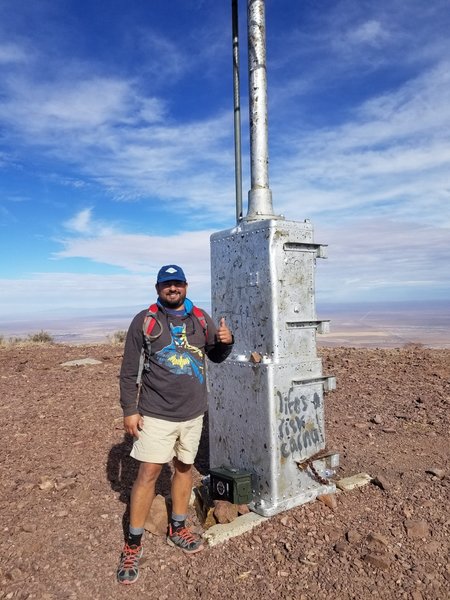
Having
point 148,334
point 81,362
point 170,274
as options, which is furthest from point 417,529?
point 81,362

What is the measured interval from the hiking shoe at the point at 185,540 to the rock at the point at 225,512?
279mm

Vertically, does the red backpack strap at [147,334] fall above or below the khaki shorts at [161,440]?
above

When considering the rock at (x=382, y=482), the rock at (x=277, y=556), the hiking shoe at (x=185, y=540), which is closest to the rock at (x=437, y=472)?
the rock at (x=382, y=482)

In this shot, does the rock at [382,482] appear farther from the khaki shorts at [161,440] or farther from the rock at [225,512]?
the khaki shorts at [161,440]

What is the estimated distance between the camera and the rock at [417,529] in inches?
161

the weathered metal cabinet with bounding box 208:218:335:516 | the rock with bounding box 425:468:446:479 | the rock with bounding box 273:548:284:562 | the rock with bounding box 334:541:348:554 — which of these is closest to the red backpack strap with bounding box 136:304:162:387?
the weathered metal cabinet with bounding box 208:218:335:516

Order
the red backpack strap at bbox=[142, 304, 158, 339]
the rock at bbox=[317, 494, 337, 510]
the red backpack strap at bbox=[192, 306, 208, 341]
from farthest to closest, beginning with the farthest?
the rock at bbox=[317, 494, 337, 510] → the red backpack strap at bbox=[192, 306, 208, 341] → the red backpack strap at bbox=[142, 304, 158, 339]

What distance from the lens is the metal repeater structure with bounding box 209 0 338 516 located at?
4.43 meters

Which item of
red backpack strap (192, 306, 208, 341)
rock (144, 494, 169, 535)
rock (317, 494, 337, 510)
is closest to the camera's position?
red backpack strap (192, 306, 208, 341)

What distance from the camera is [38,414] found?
24.8 feet

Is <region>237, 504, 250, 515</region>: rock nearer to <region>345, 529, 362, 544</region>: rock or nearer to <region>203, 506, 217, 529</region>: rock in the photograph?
<region>203, 506, 217, 529</region>: rock

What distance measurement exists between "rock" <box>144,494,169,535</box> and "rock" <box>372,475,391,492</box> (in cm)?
206

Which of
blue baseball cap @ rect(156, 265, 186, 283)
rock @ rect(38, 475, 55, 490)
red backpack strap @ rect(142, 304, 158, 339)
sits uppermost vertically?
blue baseball cap @ rect(156, 265, 186, 283)

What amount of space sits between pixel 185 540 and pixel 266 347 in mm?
1672
